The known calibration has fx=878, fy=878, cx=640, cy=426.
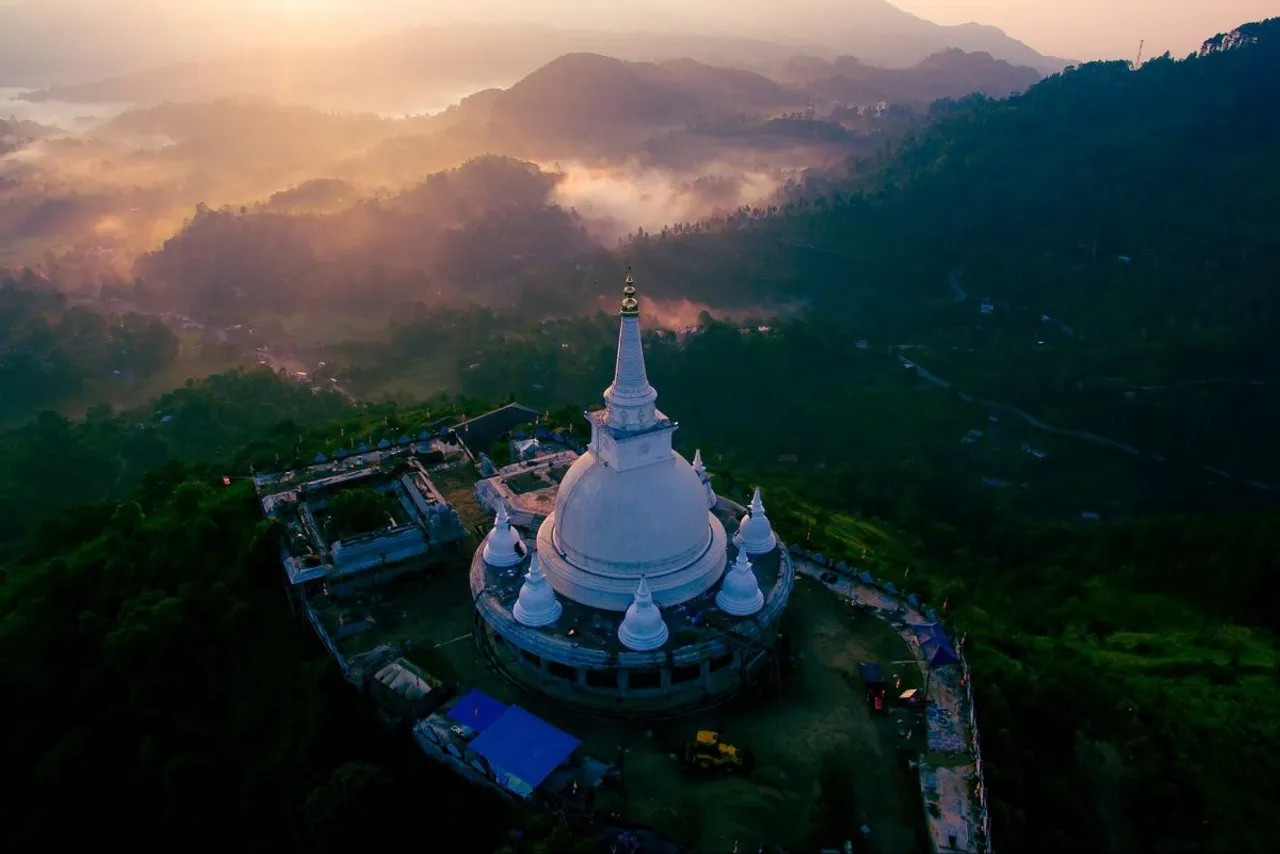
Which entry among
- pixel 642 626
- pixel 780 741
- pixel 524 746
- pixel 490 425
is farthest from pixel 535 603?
pixel 490 425

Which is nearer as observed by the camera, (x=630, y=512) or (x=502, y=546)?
(x=630, y=512)

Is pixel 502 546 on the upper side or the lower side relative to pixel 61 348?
upper

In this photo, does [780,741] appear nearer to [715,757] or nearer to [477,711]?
[715,757]

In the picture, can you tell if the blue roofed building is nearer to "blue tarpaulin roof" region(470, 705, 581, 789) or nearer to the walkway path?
"blue tarpaulin roof" region(470, 705, 581, 789)

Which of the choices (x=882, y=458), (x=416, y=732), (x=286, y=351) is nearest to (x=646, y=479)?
(x=416, y=732)

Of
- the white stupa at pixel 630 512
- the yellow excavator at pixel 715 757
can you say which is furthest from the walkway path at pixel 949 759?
the white stupa at pixel 630 512

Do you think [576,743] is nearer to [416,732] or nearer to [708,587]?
[416,732]
